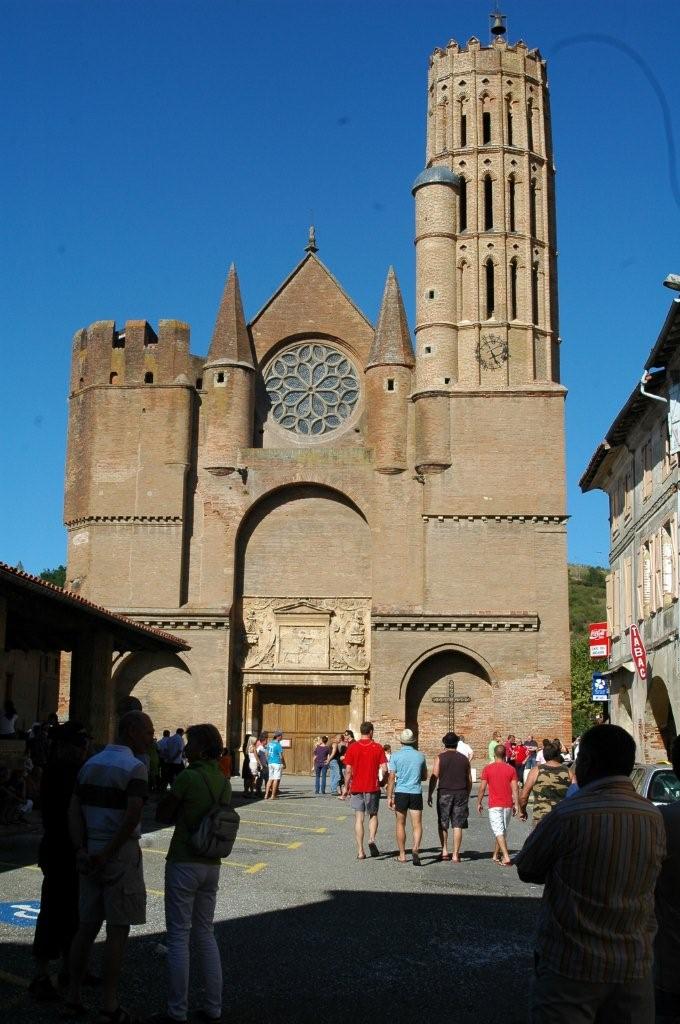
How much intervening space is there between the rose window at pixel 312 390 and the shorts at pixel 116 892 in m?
33.2

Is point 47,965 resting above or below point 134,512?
A: below

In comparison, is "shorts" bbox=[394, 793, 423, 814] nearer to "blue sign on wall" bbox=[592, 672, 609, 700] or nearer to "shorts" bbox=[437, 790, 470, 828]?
"shorts" bbox=[437, 790, 470, 828]

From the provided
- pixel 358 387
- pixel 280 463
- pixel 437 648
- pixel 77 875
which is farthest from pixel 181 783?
pixel 358 387

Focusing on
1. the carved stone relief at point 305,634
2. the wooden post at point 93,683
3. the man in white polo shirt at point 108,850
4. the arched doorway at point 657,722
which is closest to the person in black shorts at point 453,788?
the man in white polo shirt at point 108,850

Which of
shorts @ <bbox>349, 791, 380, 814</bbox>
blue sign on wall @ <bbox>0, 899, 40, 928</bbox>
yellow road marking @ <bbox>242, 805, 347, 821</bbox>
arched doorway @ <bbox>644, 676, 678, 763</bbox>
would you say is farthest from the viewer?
arched doorway @ <bbox>644, 676, 678, 763</bbox>

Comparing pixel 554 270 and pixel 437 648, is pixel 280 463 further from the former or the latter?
pixel 554 270

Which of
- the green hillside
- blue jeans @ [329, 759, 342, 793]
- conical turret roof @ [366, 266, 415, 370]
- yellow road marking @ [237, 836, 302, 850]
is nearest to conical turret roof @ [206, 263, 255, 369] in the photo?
conical turret roof @ [366, 266, 415, 370]

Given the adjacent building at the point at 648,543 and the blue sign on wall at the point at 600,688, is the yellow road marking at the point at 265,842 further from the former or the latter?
the blue sign on wall at the point at 600,688

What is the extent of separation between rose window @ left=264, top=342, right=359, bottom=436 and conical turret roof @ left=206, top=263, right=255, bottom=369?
5.55 feet

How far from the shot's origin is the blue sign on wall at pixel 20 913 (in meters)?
9.21

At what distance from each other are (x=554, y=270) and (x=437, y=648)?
13488 mm

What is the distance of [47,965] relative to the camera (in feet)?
23.6

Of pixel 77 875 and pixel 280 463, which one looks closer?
Result: pixel 77 875

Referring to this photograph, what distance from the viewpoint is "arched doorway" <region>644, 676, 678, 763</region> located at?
27125mm
